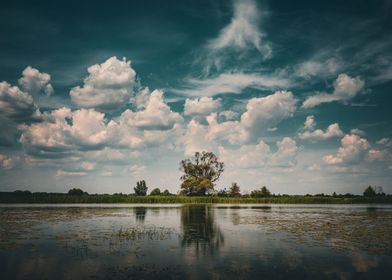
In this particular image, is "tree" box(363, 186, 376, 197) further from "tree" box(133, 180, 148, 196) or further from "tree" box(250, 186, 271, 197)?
"tree" box(133, 180, 148, 196)

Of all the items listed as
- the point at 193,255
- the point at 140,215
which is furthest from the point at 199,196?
the point at 193,255

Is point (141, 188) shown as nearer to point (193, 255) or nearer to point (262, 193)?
point (262, 193)

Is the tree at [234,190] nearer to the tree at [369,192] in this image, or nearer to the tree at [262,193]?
the tree at [262,193]

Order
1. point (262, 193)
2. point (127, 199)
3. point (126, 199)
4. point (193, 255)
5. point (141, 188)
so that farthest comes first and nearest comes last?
point (141, 188), point (262, 193), point (127, 199), point (126, 199), point (193, 255)

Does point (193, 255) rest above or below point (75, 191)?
below

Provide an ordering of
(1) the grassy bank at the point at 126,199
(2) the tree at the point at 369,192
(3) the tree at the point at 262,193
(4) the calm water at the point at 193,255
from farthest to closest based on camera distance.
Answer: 1. (2) the tree at the point at 369,192
2. (3) the tree at the point at 262,193
3. (1) the grassy bank at the point at 126,199
4. (4) the calm water at the point at 193,255

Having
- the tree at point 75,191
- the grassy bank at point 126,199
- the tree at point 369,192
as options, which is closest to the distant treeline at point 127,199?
the grassy bank at point 126,199

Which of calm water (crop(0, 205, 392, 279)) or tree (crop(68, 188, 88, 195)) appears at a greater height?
tree (crop(68, 188, 88, 195))

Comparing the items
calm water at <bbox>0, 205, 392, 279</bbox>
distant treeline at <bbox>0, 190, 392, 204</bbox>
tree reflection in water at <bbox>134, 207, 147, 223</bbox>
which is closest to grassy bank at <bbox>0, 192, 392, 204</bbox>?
distant treeline at <bbox>0, 190, 392, 204</bbox>

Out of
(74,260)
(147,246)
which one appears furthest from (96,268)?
(147,246)

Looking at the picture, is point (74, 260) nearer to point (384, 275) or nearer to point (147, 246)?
point (147, 246)

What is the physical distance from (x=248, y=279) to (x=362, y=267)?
19.5 feet

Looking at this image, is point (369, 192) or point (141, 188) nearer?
point (369, 192)

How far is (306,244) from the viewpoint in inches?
790
